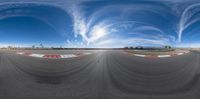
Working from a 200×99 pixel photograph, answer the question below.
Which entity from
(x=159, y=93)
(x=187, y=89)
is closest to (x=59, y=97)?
(x=159, y=93)

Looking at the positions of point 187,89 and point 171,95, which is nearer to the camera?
point 171,95

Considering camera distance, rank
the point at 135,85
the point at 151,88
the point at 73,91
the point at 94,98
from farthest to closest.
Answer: the point at 135,85 → the point at 151,88 → the point at 73,91 → the point at 94,98

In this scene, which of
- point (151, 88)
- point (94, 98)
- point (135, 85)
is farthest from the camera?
point (135, 85)

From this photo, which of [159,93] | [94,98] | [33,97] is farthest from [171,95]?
[33,97]

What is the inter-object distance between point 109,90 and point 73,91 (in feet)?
2.96


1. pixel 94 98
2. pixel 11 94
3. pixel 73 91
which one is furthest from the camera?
pixel 73 91

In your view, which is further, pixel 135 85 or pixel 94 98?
pixel 135 85

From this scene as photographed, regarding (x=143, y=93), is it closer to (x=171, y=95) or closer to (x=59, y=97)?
(x=171, y=95)

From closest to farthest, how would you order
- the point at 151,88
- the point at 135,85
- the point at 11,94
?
the point at 11,94 < the point at 151,88 < the point at 135,85

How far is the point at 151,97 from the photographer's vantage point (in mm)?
4953

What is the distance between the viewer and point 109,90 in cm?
559

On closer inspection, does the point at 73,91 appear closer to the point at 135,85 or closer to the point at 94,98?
the point at 94,98

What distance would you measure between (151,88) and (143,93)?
711mm

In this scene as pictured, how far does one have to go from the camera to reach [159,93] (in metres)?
5.38
